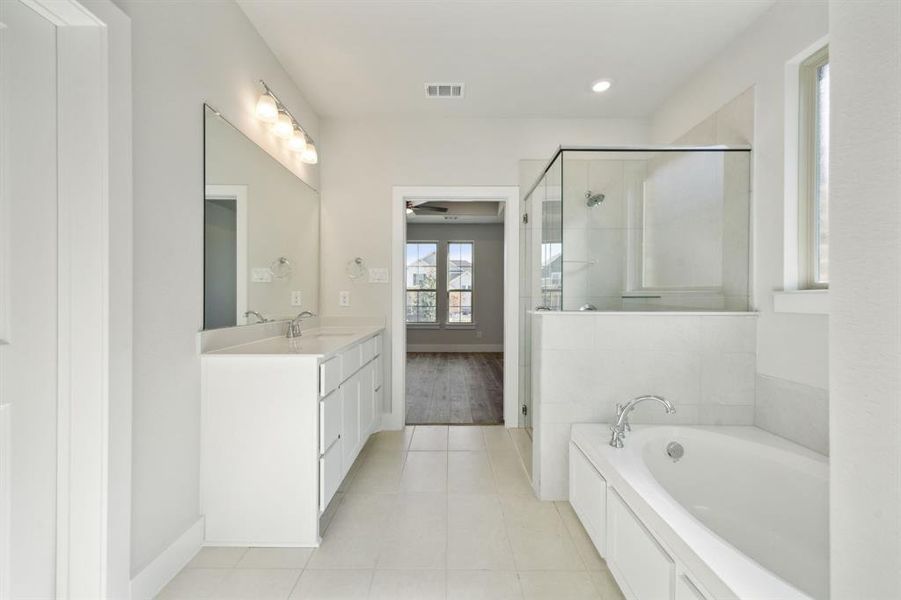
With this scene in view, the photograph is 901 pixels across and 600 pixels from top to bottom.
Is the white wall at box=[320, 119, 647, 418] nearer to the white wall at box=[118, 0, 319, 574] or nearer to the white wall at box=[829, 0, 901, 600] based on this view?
the white wall at box=[118, 0, 319, 574]

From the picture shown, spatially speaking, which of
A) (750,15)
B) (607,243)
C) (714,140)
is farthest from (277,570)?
(750,15)

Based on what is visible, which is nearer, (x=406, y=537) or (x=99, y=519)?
(x=99, y=519)

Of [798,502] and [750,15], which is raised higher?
[750,15]

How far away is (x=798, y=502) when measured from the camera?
1604 mm

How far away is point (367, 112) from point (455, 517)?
9.73 ft

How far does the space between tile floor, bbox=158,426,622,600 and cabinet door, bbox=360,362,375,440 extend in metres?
0.29

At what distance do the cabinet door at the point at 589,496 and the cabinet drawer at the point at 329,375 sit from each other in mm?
1229

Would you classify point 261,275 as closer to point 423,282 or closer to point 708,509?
point 708,509

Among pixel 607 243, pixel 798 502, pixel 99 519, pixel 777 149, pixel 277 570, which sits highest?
pixel 777 149

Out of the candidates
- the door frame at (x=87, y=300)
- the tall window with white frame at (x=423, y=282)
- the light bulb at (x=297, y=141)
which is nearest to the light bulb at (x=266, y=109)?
the light bulb at (x=297, y=141)

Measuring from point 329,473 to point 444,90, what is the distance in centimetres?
260

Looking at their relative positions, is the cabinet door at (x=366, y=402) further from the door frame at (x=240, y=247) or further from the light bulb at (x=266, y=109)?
the light bulb at (x=266, y=109)

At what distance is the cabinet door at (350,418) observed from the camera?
84.7 inches

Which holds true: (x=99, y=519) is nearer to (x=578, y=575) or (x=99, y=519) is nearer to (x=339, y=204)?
(x=578, y=575)
